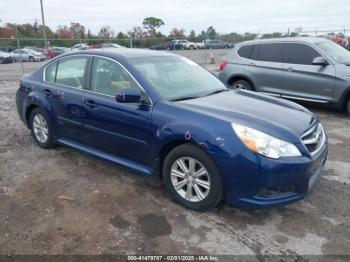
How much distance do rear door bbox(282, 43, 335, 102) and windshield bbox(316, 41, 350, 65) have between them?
234 millimetres

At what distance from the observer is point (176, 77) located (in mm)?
4617

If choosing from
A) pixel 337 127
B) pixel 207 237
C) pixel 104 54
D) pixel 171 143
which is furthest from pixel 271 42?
pixel 207 237

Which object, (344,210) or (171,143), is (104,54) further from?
(344,210)

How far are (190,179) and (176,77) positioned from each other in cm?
141

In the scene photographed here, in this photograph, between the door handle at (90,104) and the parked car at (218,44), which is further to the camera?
the parked car at (218,44)

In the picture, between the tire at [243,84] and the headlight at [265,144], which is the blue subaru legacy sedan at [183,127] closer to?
the headlight at [265,144]

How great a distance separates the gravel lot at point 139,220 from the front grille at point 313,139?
24.5 inches

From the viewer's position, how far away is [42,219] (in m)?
3.75

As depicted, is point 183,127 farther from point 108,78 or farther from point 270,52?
point 270,52

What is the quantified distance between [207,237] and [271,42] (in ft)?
21.0

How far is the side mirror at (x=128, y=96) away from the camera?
3.99 m

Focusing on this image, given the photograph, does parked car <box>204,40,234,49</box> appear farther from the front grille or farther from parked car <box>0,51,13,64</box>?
the front grille

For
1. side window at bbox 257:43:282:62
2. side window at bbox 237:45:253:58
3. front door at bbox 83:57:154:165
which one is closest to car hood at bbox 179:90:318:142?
front door at bbox 83:57:154:165

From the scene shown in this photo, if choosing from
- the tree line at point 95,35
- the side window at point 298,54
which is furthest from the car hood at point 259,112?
the tree line at point 95,35
